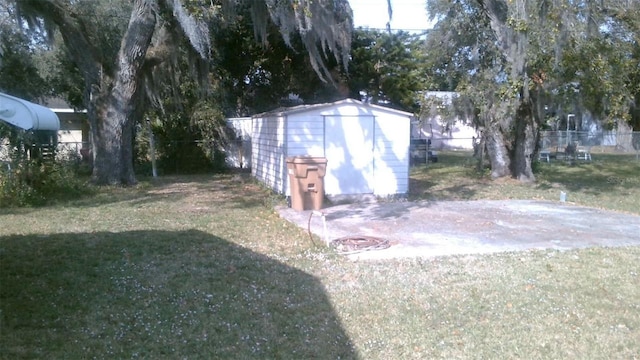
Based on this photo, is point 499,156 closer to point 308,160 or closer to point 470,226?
point 308,160

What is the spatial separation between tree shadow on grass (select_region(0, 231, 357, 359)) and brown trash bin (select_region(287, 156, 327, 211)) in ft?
12.8

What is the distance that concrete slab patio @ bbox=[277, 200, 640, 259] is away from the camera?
8938 millimetres

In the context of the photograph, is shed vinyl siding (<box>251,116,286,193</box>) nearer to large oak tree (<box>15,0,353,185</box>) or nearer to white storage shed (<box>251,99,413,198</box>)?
white storage shed (<box>251,99,413,198</box>)

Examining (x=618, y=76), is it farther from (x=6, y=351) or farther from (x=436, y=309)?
(x=6, y=351)

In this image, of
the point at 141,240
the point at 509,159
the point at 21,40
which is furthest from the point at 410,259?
the point at 21,40

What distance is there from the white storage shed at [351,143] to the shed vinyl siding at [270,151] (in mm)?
68

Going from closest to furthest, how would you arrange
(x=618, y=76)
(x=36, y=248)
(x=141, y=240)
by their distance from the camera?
(x=36, y=248) → (x=141, y=240) → (x=618, y=76)

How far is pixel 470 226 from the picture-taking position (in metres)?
10.6

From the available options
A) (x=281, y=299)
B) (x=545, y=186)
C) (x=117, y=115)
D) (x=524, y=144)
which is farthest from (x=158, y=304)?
(x=524, y=144)

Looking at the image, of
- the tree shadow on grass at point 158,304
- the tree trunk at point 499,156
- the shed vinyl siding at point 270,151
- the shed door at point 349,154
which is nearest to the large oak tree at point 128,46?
the shed vinyl siding at point 270,151

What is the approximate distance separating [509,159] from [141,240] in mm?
13241

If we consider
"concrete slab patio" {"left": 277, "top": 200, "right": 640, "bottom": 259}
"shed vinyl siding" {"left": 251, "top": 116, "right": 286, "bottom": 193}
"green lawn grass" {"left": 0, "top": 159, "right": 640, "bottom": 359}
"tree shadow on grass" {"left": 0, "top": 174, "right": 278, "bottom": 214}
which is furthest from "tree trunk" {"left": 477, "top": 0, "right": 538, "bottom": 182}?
"green lawn grass" {"left": 0, "top": 159, "right": 640, "bottom": 359}

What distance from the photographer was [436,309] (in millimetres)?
5988

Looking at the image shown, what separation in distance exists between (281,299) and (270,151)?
31.3 feet
